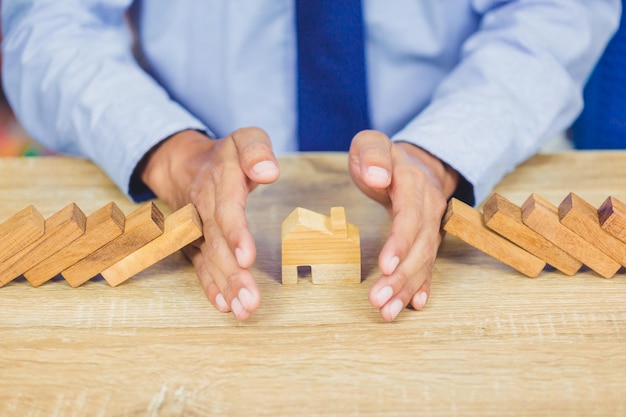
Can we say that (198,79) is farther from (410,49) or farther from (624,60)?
(624,60)

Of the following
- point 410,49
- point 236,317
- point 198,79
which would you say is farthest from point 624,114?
point 236,317

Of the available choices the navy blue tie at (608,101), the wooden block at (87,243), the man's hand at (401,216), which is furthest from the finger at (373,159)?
the navy blue tie at (608,101)

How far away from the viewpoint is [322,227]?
653 mm

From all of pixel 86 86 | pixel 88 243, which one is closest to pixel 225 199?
pixel 88 243

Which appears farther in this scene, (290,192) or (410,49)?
(410,49)

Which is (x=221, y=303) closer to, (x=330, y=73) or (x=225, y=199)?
(x=225, y=199)

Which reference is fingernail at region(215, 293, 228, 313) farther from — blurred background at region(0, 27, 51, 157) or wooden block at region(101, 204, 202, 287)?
blurred background at region(0, 27, 51, 157)

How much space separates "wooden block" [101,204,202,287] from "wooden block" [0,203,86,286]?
0.16 ft

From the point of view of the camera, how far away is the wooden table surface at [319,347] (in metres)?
0.52

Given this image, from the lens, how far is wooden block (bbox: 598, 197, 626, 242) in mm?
640

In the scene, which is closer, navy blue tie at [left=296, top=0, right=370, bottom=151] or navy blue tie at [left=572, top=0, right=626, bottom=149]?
navy blue tie at [left=296, top=0, right=370, bottom=151]

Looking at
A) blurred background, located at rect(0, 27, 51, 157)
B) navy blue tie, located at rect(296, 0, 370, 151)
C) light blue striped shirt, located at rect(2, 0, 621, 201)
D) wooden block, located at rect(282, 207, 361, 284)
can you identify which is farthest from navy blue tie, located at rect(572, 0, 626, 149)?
blurred background, located at rect(0, 27, 51, 157)

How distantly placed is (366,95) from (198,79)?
27 cm

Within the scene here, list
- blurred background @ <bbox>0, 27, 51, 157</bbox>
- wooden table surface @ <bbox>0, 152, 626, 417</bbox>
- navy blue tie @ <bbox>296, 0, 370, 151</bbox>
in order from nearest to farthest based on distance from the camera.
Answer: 1. wooden table surface @ <bbox>0, 152, 626, 417</bbox>
2. navy blue tie @ <bbox>296, 0, 370, 151</bbox>
3. blurred background @ <bbox>0, 27, 51, 157</bbox>
